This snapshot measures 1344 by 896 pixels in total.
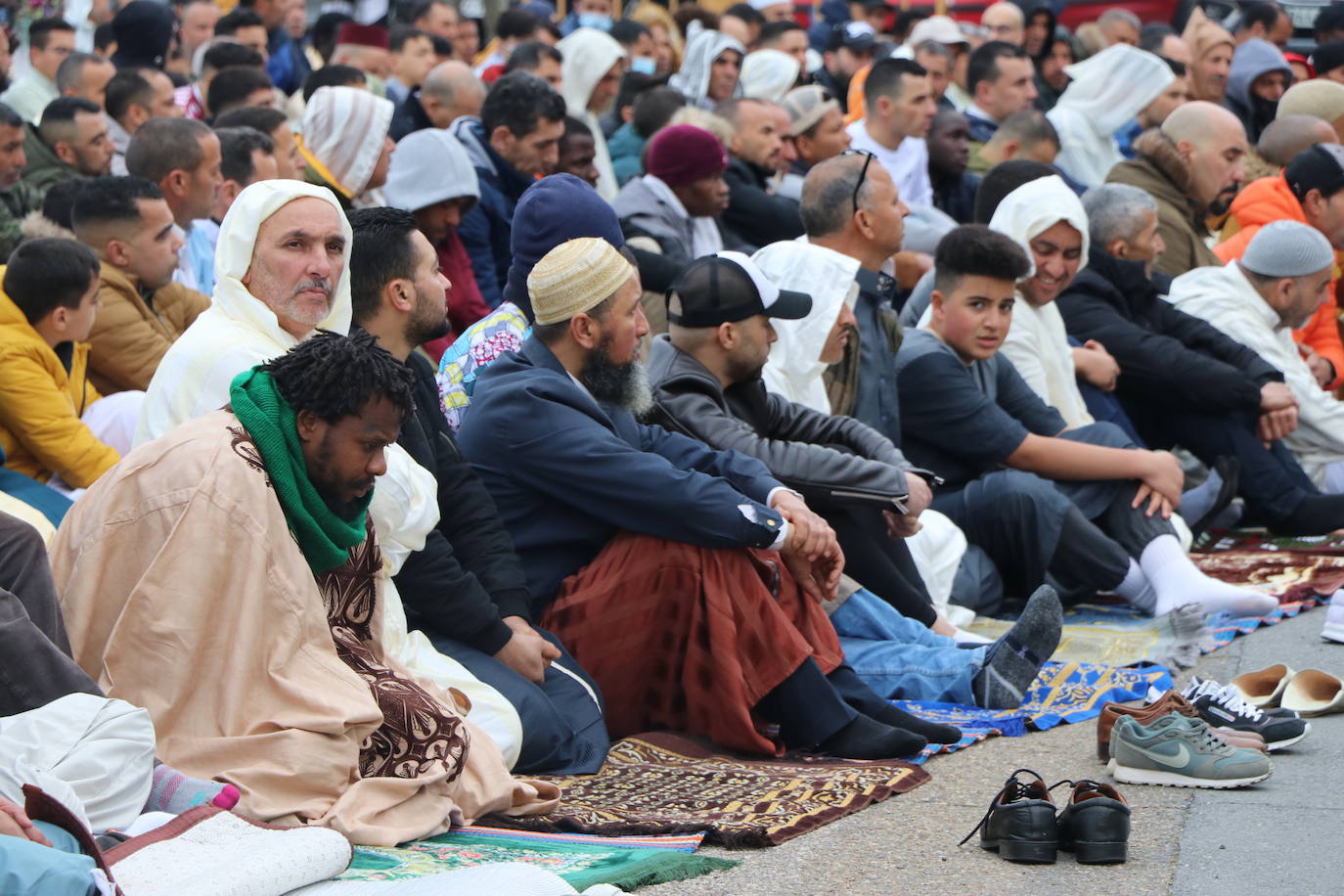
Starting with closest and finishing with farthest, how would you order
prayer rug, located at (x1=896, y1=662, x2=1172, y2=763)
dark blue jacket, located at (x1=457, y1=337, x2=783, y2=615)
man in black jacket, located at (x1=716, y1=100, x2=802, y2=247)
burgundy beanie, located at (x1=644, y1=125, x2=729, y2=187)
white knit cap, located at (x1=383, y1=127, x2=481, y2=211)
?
dark blue jacket, located at (x1=457, y1=337, x2=783, y2=615) → prayer rug, located at (x1=896, y1=662, x2=1172, y2=763) → white knit cap, located at (x1=383, y1=127, x2=481, y2=211) → burgundy beanie, located at (x1=644, y1=125, x2=729, y2=187) → man in black jacket, located at (x1=716, y1=100, x2=802, y2=247)

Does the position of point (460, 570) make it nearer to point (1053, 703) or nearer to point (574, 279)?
point (574, 279)

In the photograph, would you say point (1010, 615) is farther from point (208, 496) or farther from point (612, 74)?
point (612, 74)

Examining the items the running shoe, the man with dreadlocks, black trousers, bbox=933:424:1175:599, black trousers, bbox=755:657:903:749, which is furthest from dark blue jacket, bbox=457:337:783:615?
black trousers, bbox=933:424:1175:599

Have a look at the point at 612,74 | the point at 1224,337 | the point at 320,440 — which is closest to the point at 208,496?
the point at 320,440

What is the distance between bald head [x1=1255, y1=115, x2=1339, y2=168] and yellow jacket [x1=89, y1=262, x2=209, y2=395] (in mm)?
7566

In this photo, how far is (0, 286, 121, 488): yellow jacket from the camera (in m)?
6.13

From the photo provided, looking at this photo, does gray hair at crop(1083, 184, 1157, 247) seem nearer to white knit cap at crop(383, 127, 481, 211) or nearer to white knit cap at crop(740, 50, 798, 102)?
white knit cap at crop(383, 127, 481, 211)

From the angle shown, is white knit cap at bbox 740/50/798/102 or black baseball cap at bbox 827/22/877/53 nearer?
white knit cap at bbox 740/50/798/102

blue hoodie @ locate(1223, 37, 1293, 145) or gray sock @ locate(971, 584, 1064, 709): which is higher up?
blue hoodie @ locate(1223, 37, 1293, 145)

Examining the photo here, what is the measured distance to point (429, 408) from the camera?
539 centimetres

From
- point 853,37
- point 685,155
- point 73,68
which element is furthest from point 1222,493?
point 853,37

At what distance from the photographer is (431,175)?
8.31 metres

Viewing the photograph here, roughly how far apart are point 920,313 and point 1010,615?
4.87ft

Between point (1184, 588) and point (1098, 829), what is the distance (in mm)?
3163
